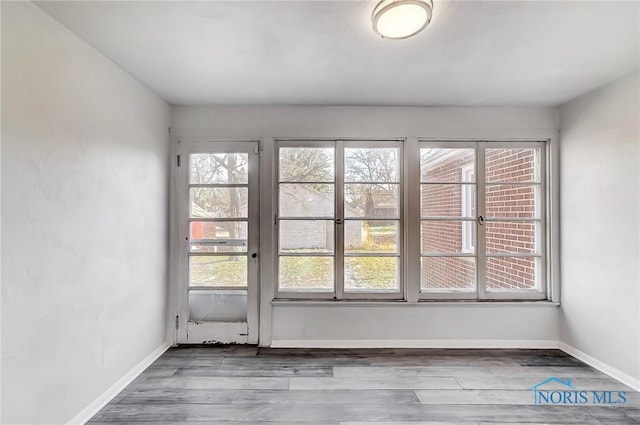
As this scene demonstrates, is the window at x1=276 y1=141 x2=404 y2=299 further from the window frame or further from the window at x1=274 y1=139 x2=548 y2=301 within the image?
the window frame

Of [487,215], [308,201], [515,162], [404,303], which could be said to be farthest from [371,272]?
[515,162]

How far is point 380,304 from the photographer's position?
3.09 metres

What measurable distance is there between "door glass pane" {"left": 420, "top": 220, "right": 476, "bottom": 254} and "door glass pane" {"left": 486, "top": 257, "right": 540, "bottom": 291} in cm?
30

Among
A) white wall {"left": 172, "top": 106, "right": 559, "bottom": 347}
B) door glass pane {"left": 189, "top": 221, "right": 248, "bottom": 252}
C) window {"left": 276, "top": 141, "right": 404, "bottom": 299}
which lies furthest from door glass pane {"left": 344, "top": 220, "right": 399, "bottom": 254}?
door glass pane {"left": 189, "top": 221, "right": 248, "bottom": 252}

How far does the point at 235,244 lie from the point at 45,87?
75.3 inches

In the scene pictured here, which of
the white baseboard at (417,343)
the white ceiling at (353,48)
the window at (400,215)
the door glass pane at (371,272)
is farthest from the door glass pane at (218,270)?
the white ceiling at (353,48)

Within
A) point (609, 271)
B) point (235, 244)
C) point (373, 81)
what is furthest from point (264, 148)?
point (609, 271)

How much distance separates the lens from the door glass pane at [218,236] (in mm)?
3176

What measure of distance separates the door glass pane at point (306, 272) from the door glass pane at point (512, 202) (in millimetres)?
1785

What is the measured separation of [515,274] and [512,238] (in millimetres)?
379

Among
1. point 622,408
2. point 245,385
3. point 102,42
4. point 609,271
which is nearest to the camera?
point 102,42

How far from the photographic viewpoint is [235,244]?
3.18 meters

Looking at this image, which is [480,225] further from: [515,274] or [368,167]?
[368,167]

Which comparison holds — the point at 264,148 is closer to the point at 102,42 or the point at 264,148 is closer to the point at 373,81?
the point at 373,81
